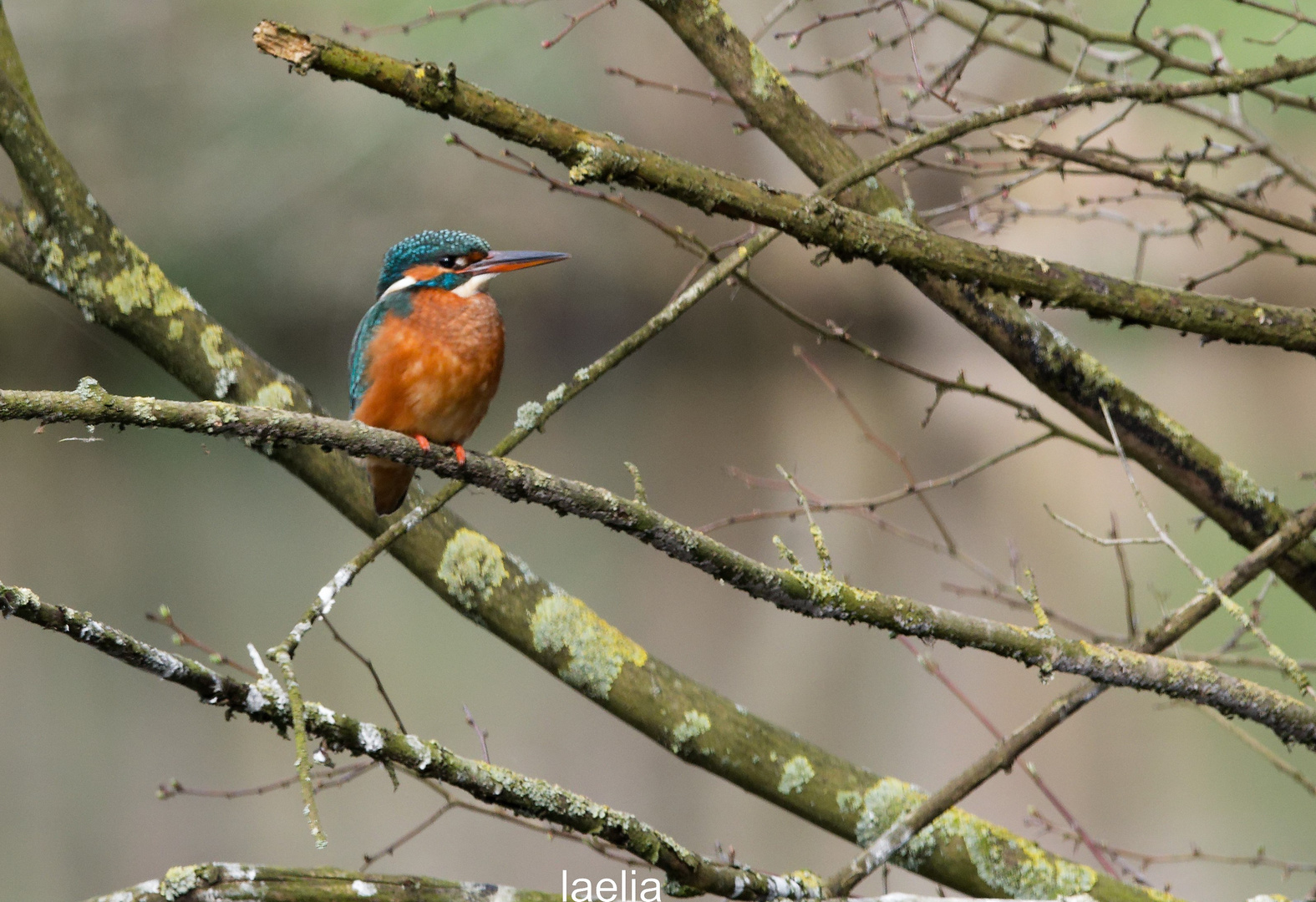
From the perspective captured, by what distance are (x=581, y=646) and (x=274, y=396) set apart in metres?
0.51

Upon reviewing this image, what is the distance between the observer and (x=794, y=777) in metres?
1.49

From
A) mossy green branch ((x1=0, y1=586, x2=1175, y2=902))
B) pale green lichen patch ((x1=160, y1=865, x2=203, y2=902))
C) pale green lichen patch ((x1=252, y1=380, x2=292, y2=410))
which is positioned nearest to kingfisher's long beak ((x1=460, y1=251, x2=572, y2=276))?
pale green lichen patch ((x1=252, y1=380, x2=292, y2=410))

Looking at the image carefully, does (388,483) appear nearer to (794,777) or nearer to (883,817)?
(794,777)

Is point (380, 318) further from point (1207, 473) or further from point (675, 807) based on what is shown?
point (675, 807)

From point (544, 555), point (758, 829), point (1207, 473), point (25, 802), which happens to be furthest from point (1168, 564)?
point (25, 802)

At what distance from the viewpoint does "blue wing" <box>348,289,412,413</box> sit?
155cm

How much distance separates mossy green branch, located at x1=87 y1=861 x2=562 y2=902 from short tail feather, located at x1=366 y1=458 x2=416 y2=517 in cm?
56

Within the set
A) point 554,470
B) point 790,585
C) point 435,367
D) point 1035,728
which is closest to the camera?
point 790,585

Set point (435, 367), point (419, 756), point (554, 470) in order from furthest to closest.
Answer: point (554, 470) → point (435, 367) → point (419, 756)

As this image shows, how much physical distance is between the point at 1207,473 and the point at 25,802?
12.2ft

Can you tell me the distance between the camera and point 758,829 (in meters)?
4.20

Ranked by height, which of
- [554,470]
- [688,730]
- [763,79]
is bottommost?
[688,730]

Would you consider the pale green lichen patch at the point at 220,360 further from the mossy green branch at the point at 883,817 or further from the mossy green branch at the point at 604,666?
the mossy green branch at the point at 883,817

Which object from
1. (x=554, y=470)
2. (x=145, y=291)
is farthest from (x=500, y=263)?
(x=554, y=470)
